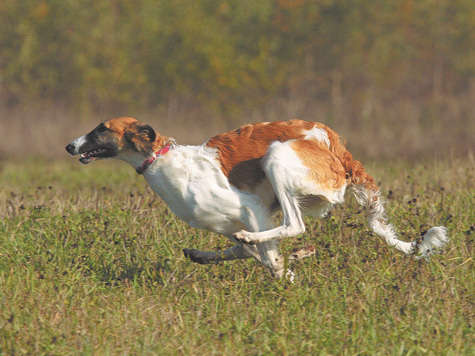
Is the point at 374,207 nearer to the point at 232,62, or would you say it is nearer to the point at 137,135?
the point at 137,135

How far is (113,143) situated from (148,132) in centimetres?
32

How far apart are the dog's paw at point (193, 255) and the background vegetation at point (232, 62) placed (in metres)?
12.5

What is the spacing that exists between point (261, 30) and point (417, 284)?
754 inches

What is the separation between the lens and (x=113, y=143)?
5.52 metres

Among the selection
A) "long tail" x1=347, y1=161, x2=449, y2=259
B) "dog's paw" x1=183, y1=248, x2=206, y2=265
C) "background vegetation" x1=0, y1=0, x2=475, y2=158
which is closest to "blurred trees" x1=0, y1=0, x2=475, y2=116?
"background vegetation" x1=0, y1=0, x2=475, y2=158

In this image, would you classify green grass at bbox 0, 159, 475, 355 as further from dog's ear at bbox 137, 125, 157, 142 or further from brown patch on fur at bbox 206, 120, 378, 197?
dog's ear at bbox 137, 125, 157, 142

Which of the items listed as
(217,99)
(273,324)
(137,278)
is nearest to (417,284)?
(273,324)

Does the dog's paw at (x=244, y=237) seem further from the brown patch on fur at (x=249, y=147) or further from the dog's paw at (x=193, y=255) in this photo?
the dog's paw at (x=193, y=255)

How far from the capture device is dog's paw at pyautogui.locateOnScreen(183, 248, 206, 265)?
18.9 feet

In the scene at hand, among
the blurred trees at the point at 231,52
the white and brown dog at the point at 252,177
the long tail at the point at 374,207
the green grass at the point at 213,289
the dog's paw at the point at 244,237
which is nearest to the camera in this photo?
the green grass at the point at 213,289

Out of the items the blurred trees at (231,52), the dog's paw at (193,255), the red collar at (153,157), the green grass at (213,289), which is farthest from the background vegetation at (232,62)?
the red collar at (153,157)

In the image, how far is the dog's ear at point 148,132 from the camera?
17.7 ft

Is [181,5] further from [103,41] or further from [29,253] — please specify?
[29,253]

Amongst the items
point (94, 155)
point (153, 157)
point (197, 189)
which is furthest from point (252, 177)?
point (94, 155)
